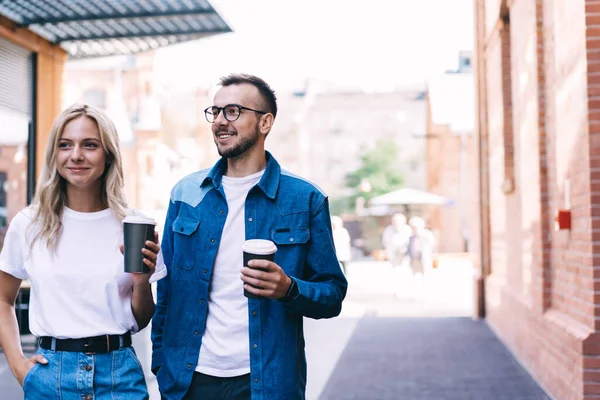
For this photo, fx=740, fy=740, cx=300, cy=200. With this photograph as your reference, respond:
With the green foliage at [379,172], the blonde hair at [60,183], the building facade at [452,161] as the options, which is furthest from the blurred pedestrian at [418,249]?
the green foliage at [379,172]

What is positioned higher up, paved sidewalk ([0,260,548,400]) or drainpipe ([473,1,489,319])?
drainpipe ([473,1,489,319])

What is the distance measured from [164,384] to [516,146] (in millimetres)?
7950

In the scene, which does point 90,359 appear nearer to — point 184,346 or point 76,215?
point 184,346

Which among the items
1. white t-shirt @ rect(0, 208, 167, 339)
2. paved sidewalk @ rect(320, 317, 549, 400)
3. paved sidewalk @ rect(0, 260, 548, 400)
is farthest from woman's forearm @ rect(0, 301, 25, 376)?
paved sidewalk @ rect(320, 317, 549, 400)

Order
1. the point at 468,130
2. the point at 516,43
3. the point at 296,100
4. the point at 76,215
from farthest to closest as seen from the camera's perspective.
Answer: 1. the point at 296,100
2. the point at 468,130
3. the point at 516,43
4. the point at 76,215

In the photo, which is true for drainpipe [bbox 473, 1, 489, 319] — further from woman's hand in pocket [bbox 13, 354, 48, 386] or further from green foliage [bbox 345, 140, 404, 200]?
green foliage [bbox 345, 140, 404, 200]

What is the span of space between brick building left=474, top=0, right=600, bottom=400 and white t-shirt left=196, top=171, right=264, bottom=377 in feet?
11.2

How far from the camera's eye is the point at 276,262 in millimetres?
2836

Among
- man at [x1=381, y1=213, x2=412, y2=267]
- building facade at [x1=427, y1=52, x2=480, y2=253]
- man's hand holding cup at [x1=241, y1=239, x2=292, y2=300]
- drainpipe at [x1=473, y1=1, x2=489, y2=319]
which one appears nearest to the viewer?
man's hand holding cup at [x1=241, y1=239, x2=292, y2=300]

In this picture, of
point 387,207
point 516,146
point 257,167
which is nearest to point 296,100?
point 387,207

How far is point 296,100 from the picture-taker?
200 feet

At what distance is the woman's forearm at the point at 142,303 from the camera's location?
2729mm

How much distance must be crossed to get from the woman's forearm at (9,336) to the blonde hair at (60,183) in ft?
1.07

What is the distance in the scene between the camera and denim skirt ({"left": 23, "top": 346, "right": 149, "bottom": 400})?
8.64 ft
